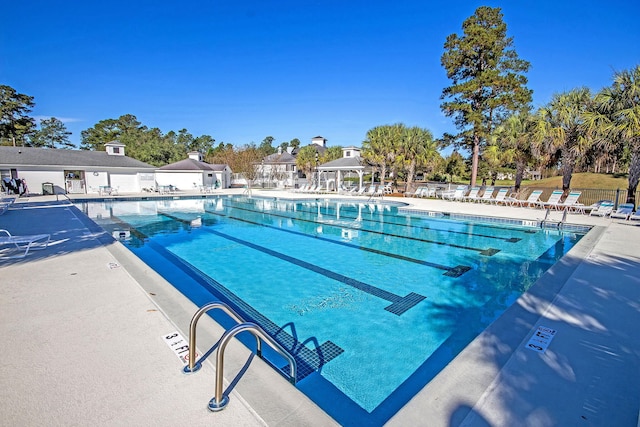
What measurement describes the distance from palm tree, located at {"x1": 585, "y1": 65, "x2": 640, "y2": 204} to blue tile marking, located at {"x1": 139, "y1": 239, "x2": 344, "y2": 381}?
596 inches

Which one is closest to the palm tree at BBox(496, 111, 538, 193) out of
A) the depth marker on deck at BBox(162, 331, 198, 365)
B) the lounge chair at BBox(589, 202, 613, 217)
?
the lounge chair at BBox(589, 202, 613, 217)

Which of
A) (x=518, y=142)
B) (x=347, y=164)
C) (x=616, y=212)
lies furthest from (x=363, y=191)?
(x=616, y=212)

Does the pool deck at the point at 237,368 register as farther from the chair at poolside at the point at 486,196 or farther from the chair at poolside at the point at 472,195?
the chair at poolside at the point at 472,195

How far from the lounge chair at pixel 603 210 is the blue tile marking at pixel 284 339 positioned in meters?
14.7

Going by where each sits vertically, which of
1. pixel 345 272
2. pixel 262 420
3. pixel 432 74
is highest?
pixel 432 74

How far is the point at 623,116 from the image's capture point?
493 inches

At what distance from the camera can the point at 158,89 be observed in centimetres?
2986

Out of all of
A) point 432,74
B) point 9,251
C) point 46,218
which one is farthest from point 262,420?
point 432,74

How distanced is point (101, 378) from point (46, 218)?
12234 mm

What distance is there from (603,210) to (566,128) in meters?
4.33

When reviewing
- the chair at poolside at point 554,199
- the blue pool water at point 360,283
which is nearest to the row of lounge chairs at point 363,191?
the chair at poolside at point 554,199

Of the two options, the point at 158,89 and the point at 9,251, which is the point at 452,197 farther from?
the point at 158,89

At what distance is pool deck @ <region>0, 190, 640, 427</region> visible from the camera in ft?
6.98

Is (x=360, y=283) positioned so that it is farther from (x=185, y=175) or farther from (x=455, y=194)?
(x=185, y=175)
